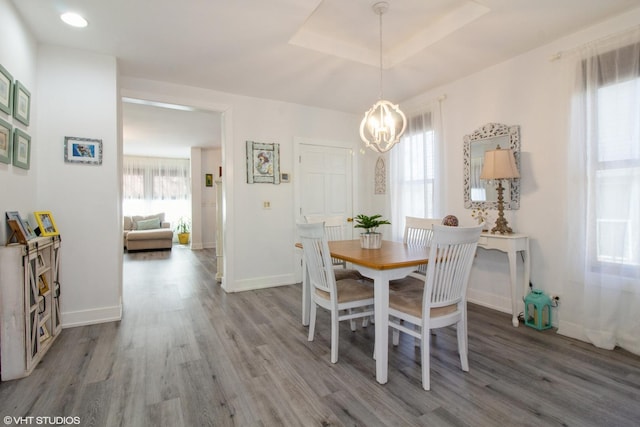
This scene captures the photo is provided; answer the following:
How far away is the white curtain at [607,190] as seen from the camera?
224 centimetres

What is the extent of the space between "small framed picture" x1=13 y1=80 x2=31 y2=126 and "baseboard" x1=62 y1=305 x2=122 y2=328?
5.42 feet

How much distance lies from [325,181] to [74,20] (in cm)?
311

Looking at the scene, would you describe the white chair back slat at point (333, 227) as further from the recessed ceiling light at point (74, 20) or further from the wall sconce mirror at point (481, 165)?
the recessed ceiling light at point (74, 20)

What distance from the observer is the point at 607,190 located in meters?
2.36

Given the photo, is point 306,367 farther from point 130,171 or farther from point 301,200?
point 130,171

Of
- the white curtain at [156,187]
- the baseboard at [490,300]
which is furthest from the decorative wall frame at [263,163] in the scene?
the white curtain at [156,187]

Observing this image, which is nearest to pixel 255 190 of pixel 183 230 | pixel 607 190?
pixel 607 190

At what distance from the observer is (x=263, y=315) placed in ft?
10.1

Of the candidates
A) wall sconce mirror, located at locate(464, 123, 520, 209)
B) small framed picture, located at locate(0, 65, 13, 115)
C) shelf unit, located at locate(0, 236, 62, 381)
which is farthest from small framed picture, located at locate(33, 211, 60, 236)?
wall sconce mirror, located at locate(464, 123, 520, 209)

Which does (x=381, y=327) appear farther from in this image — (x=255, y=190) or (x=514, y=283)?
(x=255, y=190)

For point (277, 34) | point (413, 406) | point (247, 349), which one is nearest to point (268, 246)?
point (247, 349)

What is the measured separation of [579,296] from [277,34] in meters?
3.25

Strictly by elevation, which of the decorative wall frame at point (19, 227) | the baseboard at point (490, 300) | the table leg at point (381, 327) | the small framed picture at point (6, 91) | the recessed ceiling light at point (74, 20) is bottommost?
the baseboard at point (490, 300)

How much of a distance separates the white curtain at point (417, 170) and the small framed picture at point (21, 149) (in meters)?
3.83
